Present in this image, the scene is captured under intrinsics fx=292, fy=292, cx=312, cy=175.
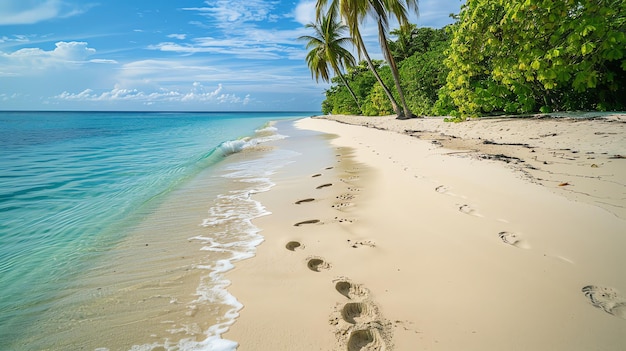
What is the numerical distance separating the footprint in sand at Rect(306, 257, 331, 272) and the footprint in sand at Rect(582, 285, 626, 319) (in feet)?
5.35

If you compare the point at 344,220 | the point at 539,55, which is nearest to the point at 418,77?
the point at 539,55

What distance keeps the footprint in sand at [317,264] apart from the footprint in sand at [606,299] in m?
1.63

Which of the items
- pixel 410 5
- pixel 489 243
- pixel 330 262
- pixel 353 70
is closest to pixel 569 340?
pixel 489 243

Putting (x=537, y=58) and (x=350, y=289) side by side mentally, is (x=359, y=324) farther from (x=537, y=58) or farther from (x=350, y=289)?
(x=537, y=58)

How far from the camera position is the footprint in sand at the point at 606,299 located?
157 cm

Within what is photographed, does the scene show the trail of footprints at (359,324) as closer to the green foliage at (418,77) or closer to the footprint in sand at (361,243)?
the footprint in sand at (361,243)

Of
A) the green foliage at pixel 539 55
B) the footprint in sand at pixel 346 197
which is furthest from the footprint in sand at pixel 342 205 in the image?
the green foliage at pixel 539 55

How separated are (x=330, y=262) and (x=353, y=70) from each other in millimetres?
41148

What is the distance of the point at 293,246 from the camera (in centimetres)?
288

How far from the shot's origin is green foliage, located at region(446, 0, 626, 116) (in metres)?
7.07

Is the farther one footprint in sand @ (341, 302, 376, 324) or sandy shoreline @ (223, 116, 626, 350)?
footprint in sand @ (341, 302, 376, 324)

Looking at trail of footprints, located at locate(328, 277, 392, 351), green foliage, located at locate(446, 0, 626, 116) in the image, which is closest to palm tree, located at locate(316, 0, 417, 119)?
green foliage, located at locate(446, 0, 626, 116)

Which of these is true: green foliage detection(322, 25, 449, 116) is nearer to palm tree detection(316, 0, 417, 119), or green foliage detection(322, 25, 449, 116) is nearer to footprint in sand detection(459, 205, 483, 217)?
palm tree detection(316, 0, 417, 119)

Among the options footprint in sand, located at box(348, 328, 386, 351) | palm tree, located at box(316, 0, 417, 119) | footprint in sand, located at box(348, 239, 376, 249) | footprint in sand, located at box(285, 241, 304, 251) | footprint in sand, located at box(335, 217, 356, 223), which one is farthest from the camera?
palm tree, located at box(316, 0, 417, 119)
